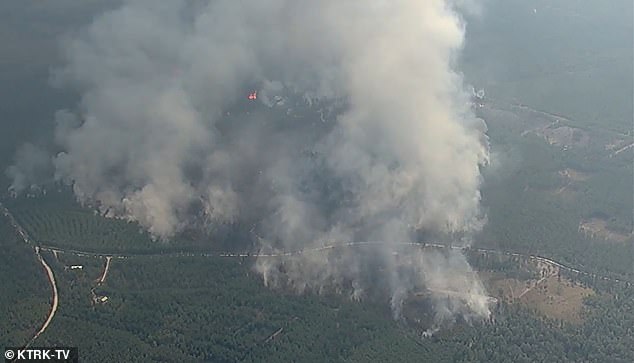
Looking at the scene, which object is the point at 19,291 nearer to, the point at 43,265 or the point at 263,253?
the point at 43,265

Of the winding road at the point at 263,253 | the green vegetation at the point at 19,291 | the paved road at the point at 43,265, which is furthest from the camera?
the winding road at the point at 263,253

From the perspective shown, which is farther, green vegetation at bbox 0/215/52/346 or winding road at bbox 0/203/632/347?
winding road at bbox 0/203/632/347

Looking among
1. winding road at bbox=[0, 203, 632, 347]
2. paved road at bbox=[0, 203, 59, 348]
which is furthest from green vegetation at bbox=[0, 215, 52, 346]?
winding road at bbox=[0, 203, 632, 347]

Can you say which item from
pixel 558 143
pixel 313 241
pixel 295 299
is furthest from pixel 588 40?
pixel 295 299

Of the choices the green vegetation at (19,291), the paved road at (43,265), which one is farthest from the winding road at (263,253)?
the green vegetation at (19,291)

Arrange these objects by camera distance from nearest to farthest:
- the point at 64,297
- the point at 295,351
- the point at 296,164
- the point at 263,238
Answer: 1. the point at 295,351
2. the point at 64,297
3. the point at 263,238
4. the point at 296,164

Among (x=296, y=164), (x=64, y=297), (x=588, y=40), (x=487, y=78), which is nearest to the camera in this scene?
(x=64, y=297)

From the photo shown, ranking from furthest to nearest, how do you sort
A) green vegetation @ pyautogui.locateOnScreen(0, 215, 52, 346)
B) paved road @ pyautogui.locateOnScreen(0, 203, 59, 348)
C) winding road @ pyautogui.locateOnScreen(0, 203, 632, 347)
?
winding road @ pyautogui.locateOnScreen(0, 203, 632, 347)
paved road @ pyautogui.locateOnScreen(0, 203, 59, 348)
green vegetation @ pyautogui.locateOnScreen(0, 215, 52, 346)

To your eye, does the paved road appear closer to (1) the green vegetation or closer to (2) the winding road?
(2) the winding road

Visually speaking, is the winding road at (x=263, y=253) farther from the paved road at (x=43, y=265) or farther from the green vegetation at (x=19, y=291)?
the green vegetation at (x=19, y=291)

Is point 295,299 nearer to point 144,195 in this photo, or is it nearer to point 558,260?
point 144,195

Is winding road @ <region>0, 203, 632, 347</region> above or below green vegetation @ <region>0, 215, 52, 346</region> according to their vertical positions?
above
